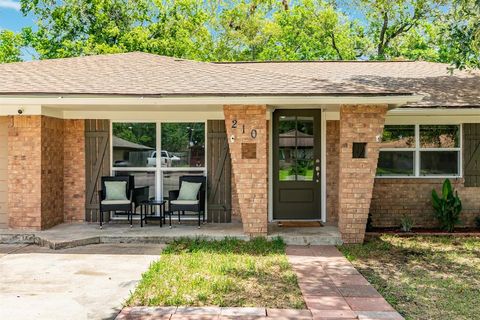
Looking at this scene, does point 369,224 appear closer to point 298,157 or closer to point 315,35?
point 298,157

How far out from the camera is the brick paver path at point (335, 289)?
4.82m

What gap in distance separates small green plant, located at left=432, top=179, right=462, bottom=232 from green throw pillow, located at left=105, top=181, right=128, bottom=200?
6.68 meters

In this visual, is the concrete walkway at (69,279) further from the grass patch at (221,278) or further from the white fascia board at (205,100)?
the white fascia board at (205,100)

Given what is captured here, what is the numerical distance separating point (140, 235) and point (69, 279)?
8.27ft

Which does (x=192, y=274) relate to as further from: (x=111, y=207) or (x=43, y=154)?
(x=43, y=154)

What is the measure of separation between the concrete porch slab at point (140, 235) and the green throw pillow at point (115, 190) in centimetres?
67

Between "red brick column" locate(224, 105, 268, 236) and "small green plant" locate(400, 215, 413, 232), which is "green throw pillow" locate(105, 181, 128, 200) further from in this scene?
"small green plant" locate(400, 215, 413, 232)

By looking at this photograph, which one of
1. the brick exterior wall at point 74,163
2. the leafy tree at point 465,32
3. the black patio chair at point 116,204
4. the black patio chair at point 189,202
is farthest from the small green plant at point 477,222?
the brick exterior wall at point 74,163

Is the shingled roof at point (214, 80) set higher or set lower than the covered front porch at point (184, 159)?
higher

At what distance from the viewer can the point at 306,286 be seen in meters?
5.80

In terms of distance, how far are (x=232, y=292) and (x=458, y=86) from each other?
8.24 meters

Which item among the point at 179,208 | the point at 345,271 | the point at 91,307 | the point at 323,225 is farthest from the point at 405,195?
the point at 91,307

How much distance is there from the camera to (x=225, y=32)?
27.9 metres

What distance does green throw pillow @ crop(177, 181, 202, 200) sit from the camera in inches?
382
